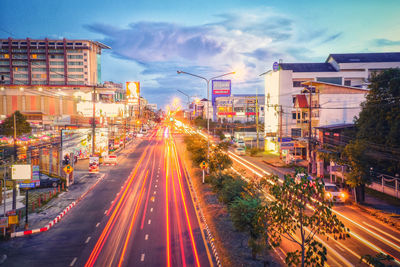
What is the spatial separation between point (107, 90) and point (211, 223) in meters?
68.9

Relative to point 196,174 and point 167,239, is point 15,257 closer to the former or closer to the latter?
point 167,239

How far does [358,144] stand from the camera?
2120 centimetres

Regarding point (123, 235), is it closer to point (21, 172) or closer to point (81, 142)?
point (21, 172)

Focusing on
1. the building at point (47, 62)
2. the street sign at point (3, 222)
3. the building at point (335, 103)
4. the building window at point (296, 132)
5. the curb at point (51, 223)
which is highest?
the building at point (47, 62)

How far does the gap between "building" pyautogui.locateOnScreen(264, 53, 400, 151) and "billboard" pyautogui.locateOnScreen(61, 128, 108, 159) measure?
31604mm

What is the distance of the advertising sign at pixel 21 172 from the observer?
17.0 metres

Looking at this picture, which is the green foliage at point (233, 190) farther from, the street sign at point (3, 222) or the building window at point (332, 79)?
the building window at point (332, 79)

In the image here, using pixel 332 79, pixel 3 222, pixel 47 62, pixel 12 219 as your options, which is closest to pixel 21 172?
pixel 12 219

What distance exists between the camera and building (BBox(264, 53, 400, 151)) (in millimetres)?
55531

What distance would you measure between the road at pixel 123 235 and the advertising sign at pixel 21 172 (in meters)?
3.61

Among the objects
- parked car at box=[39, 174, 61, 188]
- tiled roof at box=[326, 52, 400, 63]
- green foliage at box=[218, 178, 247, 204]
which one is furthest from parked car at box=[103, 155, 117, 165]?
tiled roof at box=[326, 52, 400, 63]

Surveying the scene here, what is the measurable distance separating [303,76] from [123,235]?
170 feet

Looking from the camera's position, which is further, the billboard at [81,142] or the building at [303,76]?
the building at [303,76]

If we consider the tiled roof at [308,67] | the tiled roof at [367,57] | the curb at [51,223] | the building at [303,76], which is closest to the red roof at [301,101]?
the building at [303,76]
